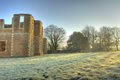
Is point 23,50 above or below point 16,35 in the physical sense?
below

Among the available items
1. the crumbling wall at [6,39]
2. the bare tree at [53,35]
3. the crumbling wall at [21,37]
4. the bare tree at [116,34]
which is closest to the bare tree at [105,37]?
the bare tree at [116,34]

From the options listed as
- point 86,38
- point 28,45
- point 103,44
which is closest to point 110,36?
point 103,44

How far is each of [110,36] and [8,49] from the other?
1370 inches

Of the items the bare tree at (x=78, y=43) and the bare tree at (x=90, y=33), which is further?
the bare tree at (x=90, y=33)

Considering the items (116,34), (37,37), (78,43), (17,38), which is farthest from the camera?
(78,43)

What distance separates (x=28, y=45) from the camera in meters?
30.4

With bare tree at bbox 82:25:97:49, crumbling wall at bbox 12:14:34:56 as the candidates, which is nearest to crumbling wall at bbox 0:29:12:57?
crumbling wall at bbox 12:14:34:56

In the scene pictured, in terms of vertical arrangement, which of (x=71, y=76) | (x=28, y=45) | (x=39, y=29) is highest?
(x=39, y=29)

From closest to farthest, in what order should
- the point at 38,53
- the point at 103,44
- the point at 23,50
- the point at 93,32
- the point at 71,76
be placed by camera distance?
the point at 71,76
the point at 23,50
the point at 38,53
the point at 103,44
the point at 93,32

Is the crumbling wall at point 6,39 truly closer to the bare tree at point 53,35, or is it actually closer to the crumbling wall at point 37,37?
the crumbling wall at point 37,37

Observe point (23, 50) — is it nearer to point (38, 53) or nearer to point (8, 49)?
point (8, 49)

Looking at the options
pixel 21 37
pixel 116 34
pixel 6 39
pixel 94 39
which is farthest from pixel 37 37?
pixel 116 34

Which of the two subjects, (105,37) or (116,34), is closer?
(105,37)

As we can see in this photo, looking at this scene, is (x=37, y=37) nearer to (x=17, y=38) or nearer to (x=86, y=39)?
(x=17, y=38)
